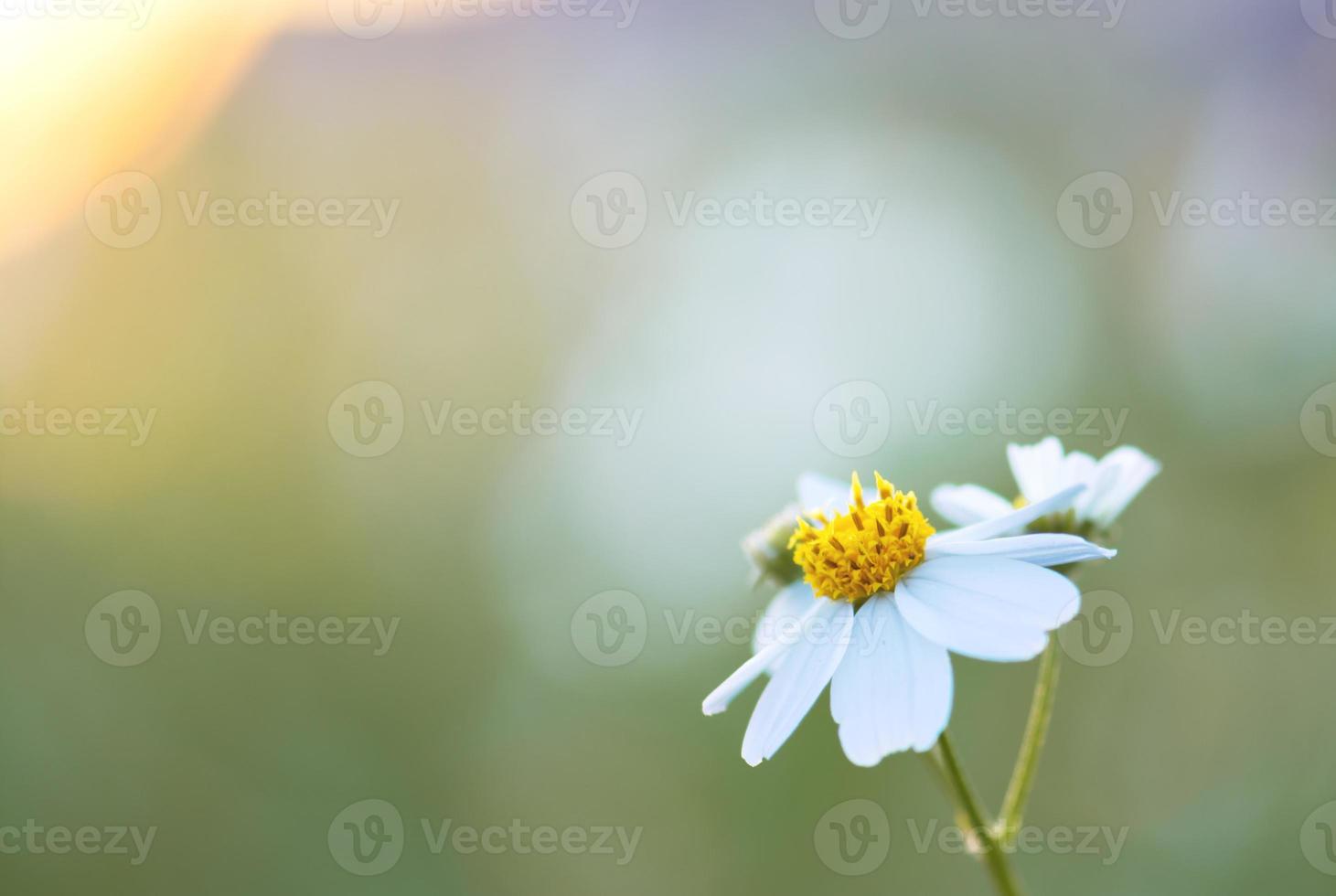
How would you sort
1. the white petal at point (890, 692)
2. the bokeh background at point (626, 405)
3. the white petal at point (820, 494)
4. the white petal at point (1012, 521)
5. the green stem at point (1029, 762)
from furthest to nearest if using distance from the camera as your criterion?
the bokeh background at point (626, 405) → the white petal at point (820, 494) → the white petal at point (1012, 521) → the green stem at point (1029, 762) → the white petal at point (890, 692)

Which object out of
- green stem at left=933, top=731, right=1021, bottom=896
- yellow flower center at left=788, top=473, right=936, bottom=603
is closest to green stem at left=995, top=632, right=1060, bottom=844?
green stem at left=933, top=731, right=1021, bottom=896

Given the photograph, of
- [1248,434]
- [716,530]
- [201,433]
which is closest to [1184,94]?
[1248,434]

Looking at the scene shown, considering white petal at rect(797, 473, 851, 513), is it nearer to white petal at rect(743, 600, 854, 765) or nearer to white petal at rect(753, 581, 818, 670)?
white petal at rect(753, 581, 818, 670)

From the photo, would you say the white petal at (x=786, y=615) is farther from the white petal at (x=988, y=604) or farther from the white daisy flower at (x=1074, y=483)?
the white daisy flower at (x=1074, y=483)

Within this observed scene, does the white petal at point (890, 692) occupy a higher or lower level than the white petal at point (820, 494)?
lower

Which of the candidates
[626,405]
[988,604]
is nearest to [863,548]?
[988,604]

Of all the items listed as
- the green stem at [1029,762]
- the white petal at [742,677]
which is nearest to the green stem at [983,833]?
the green stem at [1029,762]

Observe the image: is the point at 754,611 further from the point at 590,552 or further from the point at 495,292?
the point at 495,292
